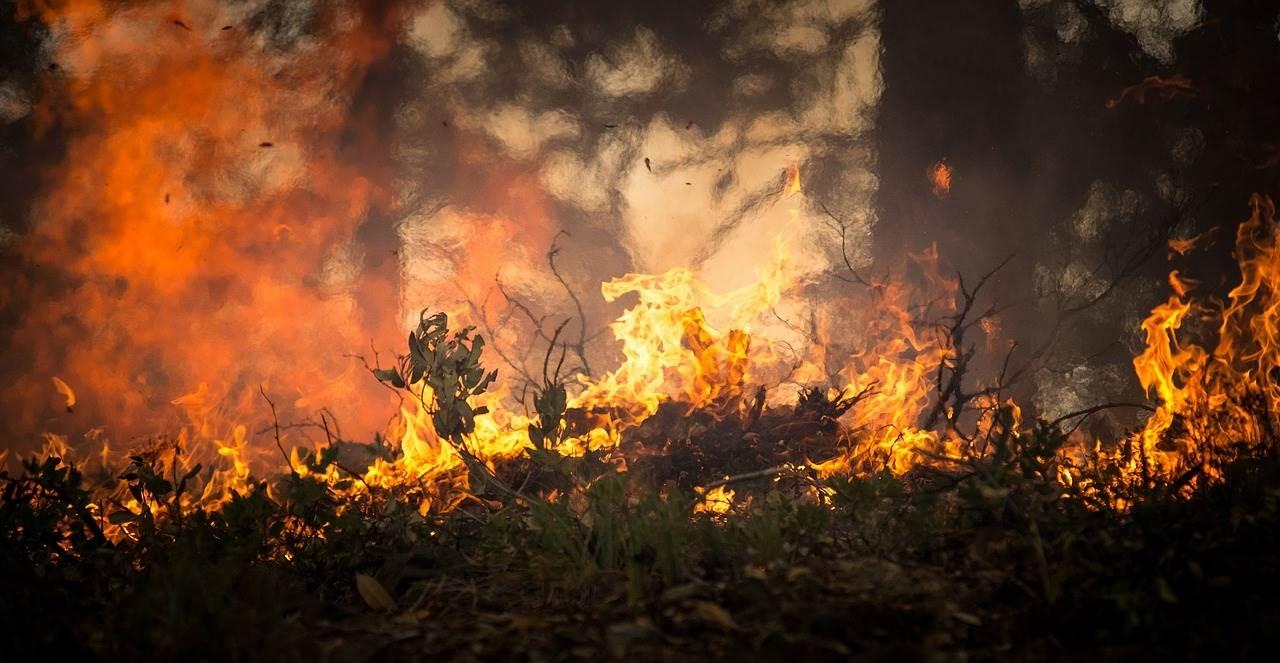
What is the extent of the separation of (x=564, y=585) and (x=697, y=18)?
864 centimetres

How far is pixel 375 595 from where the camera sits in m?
2.65

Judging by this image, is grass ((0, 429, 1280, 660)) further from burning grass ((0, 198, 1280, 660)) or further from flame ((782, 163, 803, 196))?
flame ((782, 163, 803, 196))

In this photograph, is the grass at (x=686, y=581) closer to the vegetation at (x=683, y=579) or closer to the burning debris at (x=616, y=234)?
the vegetation at (x=683, y=579)

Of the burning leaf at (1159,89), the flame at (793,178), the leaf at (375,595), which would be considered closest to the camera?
the leaf at (375,595)

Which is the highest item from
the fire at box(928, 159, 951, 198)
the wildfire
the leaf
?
the fire at box(928, 159, 951, 198)

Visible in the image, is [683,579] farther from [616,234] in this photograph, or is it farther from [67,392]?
[67,392]

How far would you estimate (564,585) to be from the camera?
261cm

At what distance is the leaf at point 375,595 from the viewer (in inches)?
104

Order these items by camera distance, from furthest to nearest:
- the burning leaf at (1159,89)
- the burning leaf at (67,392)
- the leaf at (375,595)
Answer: the burning leaf at (67,392) < the burning leaf at (1159,89) < the leaf at (375,595)

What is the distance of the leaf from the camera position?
264 centimetres

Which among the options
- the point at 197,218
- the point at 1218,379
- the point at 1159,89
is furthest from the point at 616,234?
the point at 1218,379

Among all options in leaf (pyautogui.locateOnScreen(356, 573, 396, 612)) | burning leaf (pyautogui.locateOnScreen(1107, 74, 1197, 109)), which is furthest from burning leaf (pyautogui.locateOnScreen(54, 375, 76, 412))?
burning leaf (pyautogui.locateOnScreen(1107, 74, 1197, 109))

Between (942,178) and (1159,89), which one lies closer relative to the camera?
(1159,89)

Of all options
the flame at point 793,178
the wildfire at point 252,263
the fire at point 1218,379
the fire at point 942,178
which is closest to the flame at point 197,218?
the wildfire at point 252,263
